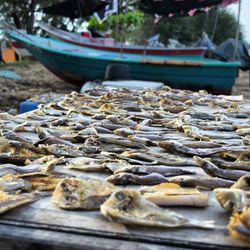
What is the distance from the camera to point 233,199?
1.85 meters

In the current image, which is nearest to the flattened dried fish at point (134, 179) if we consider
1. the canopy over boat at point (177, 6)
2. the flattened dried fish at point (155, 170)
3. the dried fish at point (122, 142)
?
the flattened dried fish at point (155, 170)

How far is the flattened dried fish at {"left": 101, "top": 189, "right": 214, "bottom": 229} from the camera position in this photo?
1736 millimetres

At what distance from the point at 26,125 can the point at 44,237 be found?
242 cm

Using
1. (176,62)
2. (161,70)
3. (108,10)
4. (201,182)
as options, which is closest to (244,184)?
(201,182)

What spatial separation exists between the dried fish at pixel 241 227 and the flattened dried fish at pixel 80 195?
0.62 m

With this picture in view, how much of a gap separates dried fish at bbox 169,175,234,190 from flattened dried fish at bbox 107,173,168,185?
0.26 feet

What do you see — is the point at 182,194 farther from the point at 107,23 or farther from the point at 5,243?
the point at 107,23

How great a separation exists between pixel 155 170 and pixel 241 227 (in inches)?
35.3

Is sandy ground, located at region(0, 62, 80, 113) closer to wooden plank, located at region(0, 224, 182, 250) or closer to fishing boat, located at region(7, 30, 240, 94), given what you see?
fishing boat, located at region(7, 30, 240, 94)

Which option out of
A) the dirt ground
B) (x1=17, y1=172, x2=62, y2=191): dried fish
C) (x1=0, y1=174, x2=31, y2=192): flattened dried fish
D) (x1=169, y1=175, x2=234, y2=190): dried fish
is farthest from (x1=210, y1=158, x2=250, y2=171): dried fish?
the dirt ground

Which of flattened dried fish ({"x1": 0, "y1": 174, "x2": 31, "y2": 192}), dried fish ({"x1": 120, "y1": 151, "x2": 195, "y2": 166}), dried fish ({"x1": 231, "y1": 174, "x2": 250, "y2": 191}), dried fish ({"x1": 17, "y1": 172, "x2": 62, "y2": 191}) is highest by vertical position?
dried fish ({"x1": 231, "y1": 174, "x2": 250, "y2": 191})

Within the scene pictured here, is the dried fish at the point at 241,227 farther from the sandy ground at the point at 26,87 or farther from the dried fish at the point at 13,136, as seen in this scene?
the sandy ground at the point at 26,87

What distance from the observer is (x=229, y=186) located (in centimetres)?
221

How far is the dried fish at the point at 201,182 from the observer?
2.22 meters
